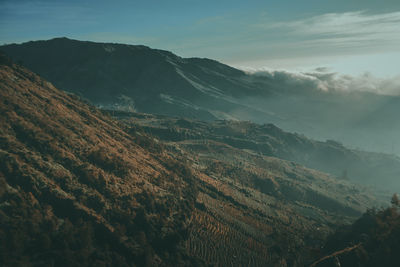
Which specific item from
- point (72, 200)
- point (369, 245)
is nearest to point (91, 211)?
point (72, 200)

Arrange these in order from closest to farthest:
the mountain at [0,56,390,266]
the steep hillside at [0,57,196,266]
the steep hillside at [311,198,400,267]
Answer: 1. the steep hillside at [0,57,196,266]
2. the mountain at [0,56,390,266]
3. the steep hillside at [311,198,400,267]

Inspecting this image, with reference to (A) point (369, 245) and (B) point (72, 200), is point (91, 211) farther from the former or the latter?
(A) point (369, 245)

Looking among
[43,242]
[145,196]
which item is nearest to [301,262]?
[145,196]


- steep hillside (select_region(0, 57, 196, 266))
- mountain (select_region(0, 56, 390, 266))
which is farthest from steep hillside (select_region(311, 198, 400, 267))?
steep hillside (select_region(0, 57, 196, 266))

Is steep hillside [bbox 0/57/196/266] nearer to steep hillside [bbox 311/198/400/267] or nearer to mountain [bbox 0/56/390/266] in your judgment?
mountain [bbox 0/56/390/266]

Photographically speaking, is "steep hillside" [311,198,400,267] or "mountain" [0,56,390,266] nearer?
"mountain" [0,56,390,266]

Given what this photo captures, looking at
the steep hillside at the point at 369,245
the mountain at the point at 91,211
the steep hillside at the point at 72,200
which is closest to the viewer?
the steep hillside at the point at 72,200

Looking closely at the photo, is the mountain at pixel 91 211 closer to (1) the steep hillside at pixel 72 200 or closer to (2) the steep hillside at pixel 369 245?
(1) the steep hillside at pixel 72 200

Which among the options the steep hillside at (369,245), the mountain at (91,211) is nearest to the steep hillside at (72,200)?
the mountain at (91,211)
